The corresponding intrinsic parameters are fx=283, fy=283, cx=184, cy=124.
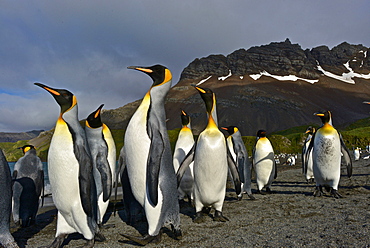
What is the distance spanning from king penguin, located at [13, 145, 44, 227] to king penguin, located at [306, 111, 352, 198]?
580 cm

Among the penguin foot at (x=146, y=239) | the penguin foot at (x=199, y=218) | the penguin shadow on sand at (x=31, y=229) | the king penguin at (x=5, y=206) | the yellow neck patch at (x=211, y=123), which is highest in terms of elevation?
the yellow neck patch at (x=211, y=123)

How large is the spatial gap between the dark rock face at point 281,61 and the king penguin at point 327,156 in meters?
106

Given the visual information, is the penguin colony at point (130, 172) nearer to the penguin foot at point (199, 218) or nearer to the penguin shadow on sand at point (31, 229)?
the penguin foot at point (199, 218)

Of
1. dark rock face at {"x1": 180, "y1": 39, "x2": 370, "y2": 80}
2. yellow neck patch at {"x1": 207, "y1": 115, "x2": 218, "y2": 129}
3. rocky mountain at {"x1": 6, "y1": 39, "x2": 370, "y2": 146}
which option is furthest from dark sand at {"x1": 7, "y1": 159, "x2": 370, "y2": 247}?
dark rock face at {"x1": 180, "y1": 39, "x2": 370, "y2": 80}

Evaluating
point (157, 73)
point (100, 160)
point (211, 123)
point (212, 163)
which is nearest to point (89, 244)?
point (100, 160)

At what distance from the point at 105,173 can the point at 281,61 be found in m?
118

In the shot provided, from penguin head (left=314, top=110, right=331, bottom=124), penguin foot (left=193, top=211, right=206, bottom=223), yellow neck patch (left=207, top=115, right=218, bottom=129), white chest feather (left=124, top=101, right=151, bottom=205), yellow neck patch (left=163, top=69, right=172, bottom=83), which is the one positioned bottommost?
penguin foot (left=193, top=211, right=206, bottom=223)

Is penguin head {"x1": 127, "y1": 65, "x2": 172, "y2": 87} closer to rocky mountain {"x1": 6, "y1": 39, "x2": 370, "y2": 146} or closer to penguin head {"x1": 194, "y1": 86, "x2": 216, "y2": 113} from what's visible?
penguin head {"x1": 194, "y1": 86, "x2": 216, "y2": 113}

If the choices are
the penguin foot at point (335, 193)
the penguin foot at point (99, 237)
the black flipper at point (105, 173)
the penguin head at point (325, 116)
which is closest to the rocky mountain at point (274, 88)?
the penguin head at point (325, 116)

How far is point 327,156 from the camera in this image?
6.15 meters

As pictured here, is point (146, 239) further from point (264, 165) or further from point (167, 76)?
point (264, 165)

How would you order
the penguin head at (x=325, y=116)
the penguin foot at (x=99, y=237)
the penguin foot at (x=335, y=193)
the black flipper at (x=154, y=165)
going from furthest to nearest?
the penguin head at (x=325, y=116), the penguin foot at (x=335, y=193), the penguin foot at (x=99, y=237), the black flipper at (x=154, y=165)

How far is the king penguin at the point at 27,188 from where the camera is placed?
5148 millimetres

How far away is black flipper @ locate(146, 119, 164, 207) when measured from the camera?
332 centimetres
